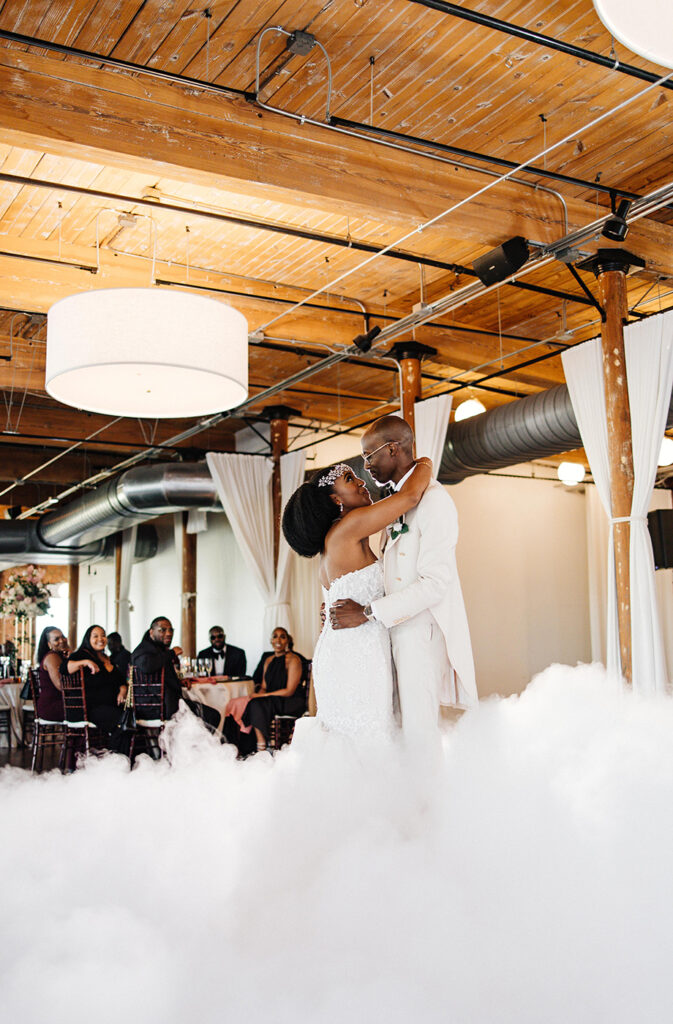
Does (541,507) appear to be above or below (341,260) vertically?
below

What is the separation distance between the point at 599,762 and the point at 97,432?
377 inches

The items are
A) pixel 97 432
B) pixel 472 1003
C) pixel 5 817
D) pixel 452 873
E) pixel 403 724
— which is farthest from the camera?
pixel 97 432

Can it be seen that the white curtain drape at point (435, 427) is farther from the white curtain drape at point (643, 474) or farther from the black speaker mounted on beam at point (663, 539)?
the black speaker mounted on beam at point (663, 539)

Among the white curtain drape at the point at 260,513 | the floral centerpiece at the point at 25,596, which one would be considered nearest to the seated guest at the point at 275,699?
the white curtain drape at the point at 260,513

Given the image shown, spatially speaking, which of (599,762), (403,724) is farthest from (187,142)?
(599,762)

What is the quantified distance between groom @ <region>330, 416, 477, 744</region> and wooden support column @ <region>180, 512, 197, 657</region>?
10772 mm

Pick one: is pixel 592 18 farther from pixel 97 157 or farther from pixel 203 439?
pixel 203 439

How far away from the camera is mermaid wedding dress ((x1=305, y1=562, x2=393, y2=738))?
10.5 feet

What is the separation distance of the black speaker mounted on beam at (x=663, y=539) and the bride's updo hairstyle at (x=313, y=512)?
8053 mm

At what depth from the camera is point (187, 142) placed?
16.5 feet

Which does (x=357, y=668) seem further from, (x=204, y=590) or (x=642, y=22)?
(x=204, y=590)

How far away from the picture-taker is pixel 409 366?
8539 mm

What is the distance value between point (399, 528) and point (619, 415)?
3547 mm

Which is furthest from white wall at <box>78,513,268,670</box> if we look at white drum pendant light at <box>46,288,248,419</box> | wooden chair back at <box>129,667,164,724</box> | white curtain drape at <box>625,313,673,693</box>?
white drum pendant light at <box>46,288,248,419</box>
